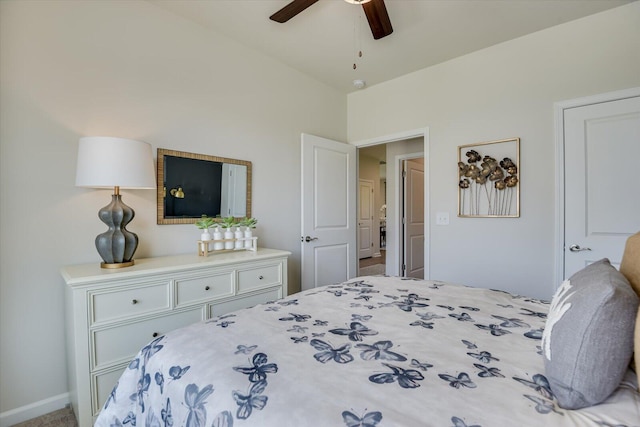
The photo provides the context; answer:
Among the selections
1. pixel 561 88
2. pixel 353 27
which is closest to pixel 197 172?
pixel 353 27

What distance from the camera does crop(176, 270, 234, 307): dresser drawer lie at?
6.25 ft

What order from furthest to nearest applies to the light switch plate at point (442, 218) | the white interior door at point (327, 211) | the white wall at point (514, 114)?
1. the white interior door at point (327, 211)
2. the light switch plate at point (442, 218)
3. the white wall at point (514, 114)

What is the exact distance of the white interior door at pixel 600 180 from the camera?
222 centimetres

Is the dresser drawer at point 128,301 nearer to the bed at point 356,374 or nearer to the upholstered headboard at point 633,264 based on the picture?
the bed at point 356,374

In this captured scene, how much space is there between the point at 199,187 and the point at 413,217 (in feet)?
11.1

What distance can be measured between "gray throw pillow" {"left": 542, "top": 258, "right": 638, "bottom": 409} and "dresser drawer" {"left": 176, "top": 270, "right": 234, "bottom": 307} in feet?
5.99

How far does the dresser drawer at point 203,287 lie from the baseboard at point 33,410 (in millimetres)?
919

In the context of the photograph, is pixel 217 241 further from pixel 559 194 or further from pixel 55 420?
pixel 559 194

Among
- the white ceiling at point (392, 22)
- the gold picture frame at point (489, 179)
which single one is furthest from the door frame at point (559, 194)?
the white ceiling at point (392, 22)

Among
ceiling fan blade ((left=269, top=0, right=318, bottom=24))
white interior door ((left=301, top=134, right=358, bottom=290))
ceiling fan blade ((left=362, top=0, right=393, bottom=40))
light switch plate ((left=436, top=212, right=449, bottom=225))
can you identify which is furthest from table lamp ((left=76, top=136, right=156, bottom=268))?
light switch plate ((left=436, top=212, right=449, bottom=225))

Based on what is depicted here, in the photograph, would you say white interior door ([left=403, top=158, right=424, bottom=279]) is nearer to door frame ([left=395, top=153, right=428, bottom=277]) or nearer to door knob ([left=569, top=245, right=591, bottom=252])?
door frame ([left=395, top=153, right=428, bottom=277])

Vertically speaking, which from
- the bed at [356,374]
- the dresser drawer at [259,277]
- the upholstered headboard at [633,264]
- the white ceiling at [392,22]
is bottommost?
the dresser drawer at [259,277]

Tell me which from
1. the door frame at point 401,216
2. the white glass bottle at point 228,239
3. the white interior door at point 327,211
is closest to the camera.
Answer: the white glass bottle at point 228,239

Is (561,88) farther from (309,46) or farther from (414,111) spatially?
(309,46)
